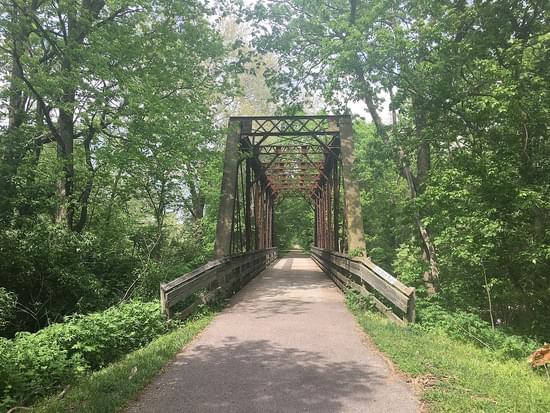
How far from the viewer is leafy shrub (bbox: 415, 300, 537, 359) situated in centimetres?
613

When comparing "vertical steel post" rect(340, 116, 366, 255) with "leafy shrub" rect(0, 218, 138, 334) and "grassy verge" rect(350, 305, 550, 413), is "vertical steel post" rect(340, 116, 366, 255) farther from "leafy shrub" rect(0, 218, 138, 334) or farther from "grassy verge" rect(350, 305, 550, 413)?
"leafy shrub" rect(0, 218, 138, 334)

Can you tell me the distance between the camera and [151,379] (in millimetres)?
4238

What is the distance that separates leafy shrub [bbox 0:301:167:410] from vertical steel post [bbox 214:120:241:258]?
3.87m

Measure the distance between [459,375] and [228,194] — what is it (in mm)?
8127

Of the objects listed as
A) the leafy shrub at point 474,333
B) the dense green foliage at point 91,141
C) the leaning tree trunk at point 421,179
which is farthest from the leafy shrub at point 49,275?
the leaning tree trunk at point 421,179

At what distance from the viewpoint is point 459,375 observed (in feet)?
13.6

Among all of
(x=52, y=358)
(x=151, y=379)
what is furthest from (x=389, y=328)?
(x=52, y=358)

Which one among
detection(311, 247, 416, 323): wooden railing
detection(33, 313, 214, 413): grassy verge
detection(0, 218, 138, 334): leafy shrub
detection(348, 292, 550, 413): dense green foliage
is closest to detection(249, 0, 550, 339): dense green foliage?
detection(311, 247, 416, 323): wooden railing

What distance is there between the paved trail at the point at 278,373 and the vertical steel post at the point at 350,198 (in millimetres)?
4110

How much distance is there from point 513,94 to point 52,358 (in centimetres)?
817

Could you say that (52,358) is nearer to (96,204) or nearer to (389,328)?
(389,328)

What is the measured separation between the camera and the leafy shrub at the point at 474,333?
613cm

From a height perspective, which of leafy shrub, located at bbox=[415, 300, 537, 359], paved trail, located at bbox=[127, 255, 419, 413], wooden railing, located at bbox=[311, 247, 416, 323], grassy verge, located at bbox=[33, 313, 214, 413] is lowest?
leafy shrub, located at bbox=[415, 300, 537, 359]

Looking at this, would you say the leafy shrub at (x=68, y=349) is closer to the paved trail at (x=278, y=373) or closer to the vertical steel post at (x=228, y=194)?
the paved trail at (x=278, y=373)
